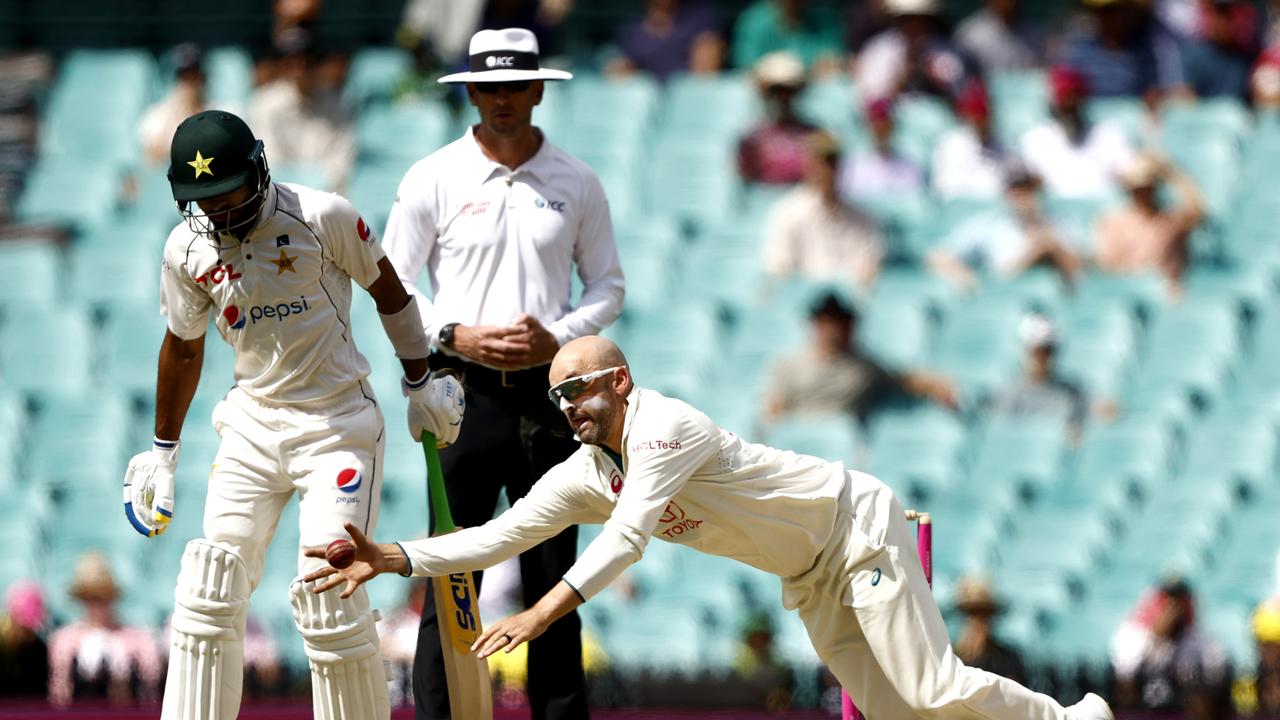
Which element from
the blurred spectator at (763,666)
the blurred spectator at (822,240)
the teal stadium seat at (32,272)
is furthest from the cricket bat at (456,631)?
the teal stadium seat at (32,272)

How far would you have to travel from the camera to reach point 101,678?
9023mm

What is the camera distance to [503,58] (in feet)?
20.9

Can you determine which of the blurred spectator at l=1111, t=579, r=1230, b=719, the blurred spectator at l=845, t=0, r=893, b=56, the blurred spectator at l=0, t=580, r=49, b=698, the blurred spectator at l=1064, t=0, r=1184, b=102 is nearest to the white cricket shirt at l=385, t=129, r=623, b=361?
the blurred spectator at l=1111, t=579, r=1230, b=719

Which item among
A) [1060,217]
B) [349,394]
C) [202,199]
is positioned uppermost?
[202,199]

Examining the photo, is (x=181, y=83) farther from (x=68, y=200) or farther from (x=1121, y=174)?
(x=1121, y=174)

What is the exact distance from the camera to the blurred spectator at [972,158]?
12000 mm

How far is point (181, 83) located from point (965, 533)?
17.7 feet

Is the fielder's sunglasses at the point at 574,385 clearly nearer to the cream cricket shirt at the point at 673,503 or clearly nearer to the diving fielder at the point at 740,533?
the diving fielder at the point at 740,533

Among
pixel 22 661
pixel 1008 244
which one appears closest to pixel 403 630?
pixel 22 661

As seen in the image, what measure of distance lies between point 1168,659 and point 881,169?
13.1 feet

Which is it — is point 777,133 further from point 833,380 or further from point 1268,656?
point 1268,656

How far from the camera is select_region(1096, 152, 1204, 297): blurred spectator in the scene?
11352 millimetres

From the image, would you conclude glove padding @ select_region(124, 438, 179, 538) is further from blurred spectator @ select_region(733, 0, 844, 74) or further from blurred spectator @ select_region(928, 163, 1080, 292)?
blurred spectator @ select_region(733, 0, 844, 74)

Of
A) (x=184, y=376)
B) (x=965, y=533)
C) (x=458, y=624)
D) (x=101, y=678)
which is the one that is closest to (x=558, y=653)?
(x=458, y=624)
